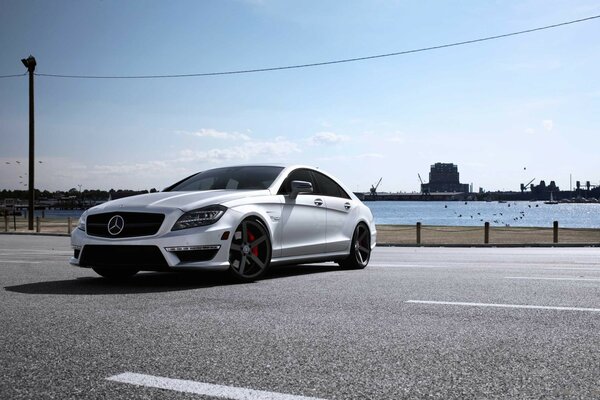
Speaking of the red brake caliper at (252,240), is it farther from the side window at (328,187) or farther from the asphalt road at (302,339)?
the side window at (328,187)

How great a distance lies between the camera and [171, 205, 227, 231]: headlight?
8.10m

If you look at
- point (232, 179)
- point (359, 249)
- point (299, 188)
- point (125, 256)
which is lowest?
point (359, 249)

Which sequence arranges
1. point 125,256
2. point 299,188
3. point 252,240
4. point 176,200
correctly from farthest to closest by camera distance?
point 299,188, point 252,240, point 176,200, point 125,256

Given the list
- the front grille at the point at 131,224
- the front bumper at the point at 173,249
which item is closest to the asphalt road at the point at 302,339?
the front bumper at the point at 173,249

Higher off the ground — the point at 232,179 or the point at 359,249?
the point at 232,179

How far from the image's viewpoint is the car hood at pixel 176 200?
825 centimetres

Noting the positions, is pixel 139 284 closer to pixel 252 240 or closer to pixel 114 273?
pixel 114 273

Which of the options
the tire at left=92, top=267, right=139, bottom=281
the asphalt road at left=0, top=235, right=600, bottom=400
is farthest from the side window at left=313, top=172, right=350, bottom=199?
the tire at left=92, top=267, right=139, bottom=281

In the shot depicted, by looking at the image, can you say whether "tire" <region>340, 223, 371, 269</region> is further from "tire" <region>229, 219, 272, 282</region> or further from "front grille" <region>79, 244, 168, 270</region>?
"front grille" <region>79, 244, 168, 270</region>

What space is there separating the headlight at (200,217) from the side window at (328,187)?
8.76ft

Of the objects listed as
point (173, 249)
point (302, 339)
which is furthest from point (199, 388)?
point (173, 249)

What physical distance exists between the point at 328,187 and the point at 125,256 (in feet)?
12.7

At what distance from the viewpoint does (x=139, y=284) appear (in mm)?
8758

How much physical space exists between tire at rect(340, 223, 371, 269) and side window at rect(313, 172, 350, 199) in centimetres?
62
